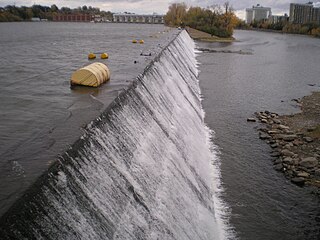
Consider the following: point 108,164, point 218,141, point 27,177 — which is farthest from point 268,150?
point 27,177

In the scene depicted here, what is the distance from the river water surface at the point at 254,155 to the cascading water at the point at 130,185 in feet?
2.43

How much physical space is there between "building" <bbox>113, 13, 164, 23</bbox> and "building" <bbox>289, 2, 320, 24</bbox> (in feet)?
197

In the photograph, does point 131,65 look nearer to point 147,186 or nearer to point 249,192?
point 249,192

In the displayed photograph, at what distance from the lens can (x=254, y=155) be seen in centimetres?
1323

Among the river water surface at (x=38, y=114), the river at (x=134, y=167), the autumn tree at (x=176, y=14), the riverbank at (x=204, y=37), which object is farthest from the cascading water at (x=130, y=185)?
the autumn tree at (x=176, y=14)

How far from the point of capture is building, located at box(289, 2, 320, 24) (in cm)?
13088

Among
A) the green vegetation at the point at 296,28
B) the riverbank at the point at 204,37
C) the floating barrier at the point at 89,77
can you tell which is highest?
the green vegetation at the point at 296,28

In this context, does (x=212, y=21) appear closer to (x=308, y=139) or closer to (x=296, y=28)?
→ (x=296, y=28)

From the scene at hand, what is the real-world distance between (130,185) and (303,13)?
14711 cm

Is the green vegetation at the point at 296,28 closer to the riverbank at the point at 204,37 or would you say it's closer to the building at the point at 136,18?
the riverbank at the point at 204,37

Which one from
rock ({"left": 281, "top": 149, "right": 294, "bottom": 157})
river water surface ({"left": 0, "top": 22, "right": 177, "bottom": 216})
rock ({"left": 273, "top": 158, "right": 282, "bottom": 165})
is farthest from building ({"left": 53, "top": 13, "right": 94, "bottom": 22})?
rock ({"left": 273, "top": 158, "right": 282, "bottom": 165})

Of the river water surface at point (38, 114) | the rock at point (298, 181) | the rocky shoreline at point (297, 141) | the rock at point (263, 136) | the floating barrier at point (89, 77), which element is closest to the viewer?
the river water surface at point (38, 114)

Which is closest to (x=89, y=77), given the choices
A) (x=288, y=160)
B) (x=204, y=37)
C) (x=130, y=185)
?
(x=130, y=185)

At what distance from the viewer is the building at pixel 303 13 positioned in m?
131
